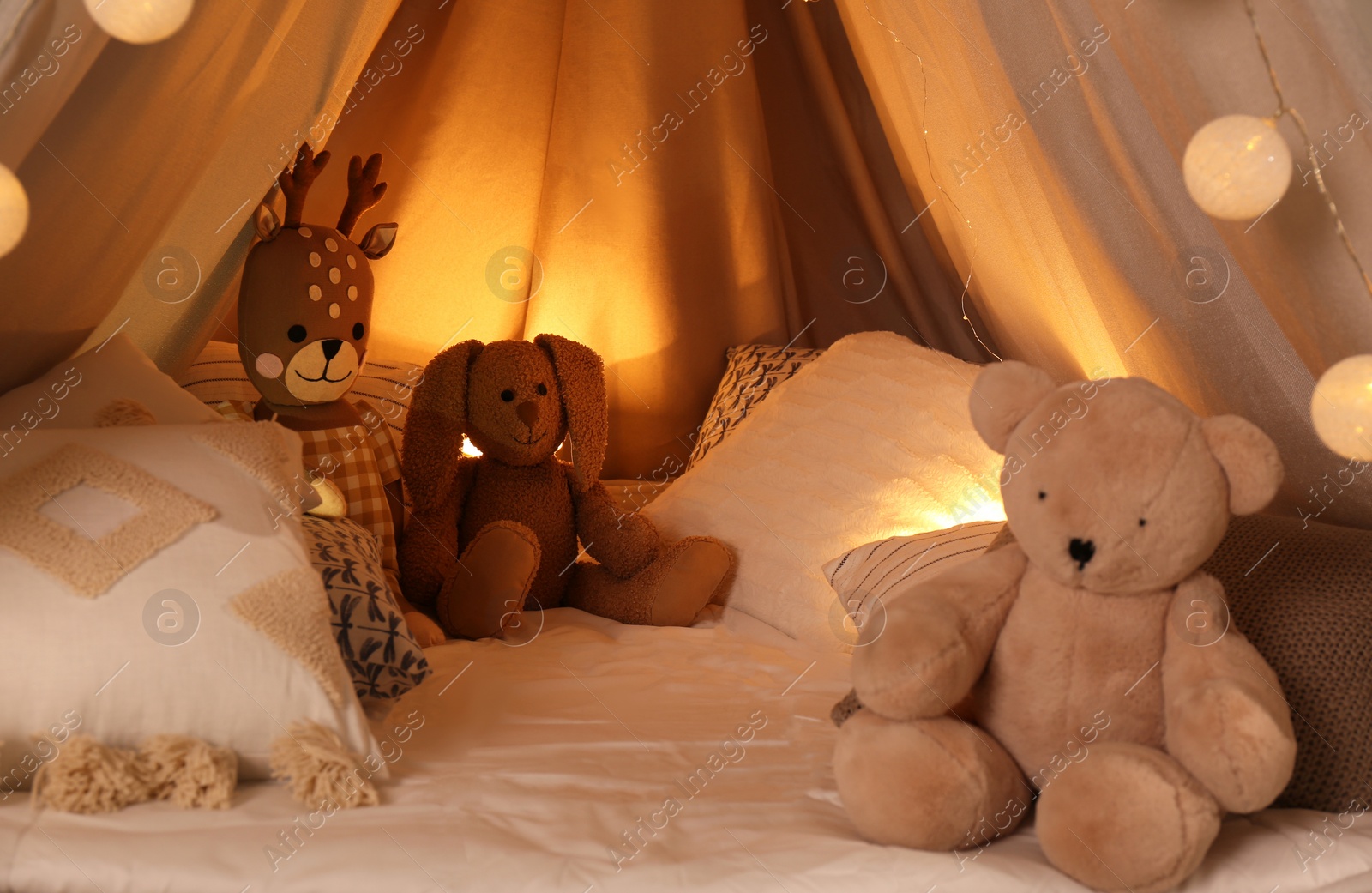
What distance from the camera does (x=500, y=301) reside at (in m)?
2.66

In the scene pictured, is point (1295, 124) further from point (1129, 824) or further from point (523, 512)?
point (523, 512)

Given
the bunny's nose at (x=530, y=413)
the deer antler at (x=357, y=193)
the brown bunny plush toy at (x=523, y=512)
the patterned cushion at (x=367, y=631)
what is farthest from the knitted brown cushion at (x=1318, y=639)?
the deer antler at (x=357, y=193)

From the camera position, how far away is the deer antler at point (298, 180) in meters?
1.87

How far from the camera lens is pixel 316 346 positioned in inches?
71.4

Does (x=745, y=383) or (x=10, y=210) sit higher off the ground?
(x=10, y=210)

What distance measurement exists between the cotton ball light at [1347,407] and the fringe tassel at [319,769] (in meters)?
1.05

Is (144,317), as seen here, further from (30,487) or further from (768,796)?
(768,796)

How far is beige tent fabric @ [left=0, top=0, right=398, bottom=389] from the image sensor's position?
4.04 ft

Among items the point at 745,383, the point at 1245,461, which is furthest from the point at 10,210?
the point at 745,383

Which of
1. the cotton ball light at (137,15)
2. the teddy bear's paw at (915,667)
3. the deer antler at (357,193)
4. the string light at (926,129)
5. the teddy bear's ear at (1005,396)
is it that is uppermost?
the cotton ball light at (137,15)

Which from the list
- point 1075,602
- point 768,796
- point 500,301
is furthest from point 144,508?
point 500,301

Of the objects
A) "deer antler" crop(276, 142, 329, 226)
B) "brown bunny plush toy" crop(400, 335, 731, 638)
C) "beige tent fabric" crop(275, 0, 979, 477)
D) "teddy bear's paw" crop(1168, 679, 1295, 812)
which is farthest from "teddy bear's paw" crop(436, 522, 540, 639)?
"teddy bear's paw" crop(1168, 679, 1295, 812)

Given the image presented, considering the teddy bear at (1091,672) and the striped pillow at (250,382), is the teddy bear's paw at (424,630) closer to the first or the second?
the striped pillow at (250,382)

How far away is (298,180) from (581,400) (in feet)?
2.08
